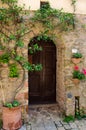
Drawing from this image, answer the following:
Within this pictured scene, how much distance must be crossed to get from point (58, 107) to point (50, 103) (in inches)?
16.2

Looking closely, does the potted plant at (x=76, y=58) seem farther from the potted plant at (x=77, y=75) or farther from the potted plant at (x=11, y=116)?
the potted plant at (x=11, y=116)

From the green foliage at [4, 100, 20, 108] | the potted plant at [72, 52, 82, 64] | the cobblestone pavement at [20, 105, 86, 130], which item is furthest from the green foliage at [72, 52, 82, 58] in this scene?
the green foliage at [4, 100, 20, 108]

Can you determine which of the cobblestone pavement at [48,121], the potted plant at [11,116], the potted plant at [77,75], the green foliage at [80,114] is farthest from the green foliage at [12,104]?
the green foliage at [80,114]

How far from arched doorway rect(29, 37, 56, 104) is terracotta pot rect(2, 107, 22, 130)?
6.25ft

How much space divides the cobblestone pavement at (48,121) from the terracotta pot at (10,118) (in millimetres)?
293

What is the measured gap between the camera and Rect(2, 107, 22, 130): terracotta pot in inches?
210

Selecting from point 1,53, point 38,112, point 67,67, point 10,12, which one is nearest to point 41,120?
point 38,112

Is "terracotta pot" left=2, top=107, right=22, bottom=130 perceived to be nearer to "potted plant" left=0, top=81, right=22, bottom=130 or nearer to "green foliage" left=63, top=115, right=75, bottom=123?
"potted plant" left=0, top=81, right=22, bottom=130

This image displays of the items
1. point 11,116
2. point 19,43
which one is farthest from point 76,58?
point 11,116

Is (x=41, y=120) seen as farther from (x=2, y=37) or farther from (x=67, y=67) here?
(x=2, y=37)

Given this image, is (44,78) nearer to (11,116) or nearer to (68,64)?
(68,64)

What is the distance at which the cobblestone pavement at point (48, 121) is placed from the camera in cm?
559

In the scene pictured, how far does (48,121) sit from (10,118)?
1228mm

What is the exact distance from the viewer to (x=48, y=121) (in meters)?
5.95
